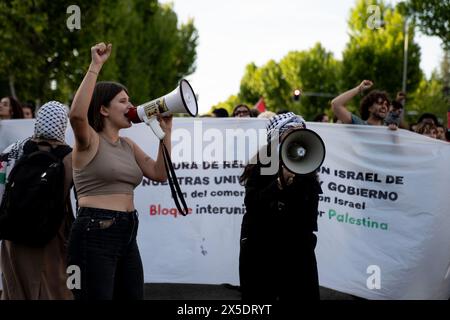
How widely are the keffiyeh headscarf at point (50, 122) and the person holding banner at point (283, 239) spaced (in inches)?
48.0

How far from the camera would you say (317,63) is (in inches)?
2459

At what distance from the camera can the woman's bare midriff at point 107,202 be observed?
143 inches

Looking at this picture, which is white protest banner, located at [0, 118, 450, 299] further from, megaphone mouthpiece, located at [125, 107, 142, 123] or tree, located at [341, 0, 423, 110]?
tree, located at [341, 0, 423, 110]

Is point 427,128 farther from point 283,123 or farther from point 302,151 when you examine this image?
point 302,151

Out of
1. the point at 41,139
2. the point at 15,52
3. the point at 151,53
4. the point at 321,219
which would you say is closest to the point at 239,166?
the point at 321,219

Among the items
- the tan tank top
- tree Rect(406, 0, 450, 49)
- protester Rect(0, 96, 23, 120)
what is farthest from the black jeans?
tree Rect(406, 0, 450, 49)

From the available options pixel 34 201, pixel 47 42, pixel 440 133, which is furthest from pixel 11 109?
pixel 47 42

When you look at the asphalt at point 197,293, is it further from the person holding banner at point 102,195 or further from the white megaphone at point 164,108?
the white megaphone at point 164,108

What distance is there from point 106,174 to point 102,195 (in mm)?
109

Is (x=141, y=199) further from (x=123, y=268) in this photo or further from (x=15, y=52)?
(x=15, y=52)

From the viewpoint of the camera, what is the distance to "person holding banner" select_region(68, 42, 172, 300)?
3547 mm

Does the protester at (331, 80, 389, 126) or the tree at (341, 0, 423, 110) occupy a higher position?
the tree at (341, 0, 423, 110)

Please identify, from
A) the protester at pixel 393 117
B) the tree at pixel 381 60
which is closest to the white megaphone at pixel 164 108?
the protester at pixel 393 117

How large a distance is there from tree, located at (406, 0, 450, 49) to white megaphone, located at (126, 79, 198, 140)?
623 inches
